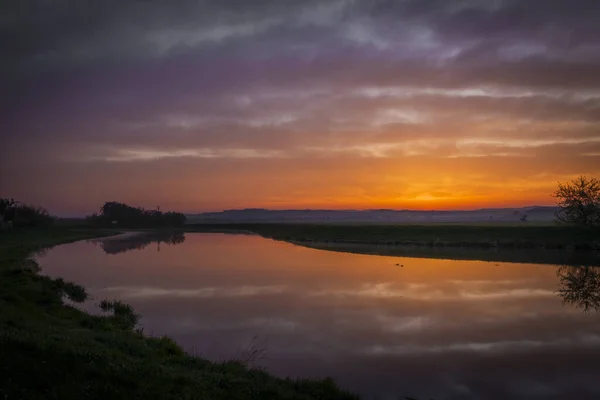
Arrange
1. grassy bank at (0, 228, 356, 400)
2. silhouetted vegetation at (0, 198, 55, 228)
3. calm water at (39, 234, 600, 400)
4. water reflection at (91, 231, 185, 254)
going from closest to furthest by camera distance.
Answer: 1. grassy bank at (0, 228, 356, 400)
2. calm water at (39, 234, 600, 400)
3. water reflection at (91, 231, 185, 254)
4. silhouetted vegetation at (0, 198, 55, 228)

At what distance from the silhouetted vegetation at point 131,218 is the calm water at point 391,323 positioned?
5568 inches

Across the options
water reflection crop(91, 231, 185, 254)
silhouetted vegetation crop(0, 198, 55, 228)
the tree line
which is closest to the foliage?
the tree line

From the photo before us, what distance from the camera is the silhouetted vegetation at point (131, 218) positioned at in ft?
577

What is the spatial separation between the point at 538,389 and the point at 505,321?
8513mm

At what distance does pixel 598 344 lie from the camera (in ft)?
57.1

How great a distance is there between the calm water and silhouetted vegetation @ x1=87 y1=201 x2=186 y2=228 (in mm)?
141431

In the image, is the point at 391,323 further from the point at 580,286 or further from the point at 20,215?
the point at 20,215

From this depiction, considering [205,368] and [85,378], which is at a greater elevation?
[85,378]

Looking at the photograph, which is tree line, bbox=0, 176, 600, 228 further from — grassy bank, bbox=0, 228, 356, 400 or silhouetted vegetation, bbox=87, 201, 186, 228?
grassy bank, bbox=0, 228, 356, 400

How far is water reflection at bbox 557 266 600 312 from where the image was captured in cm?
2580

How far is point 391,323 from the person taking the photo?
2050 cm

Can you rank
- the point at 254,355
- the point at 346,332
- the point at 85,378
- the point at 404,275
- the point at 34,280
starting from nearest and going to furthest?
1. the point at 85,378
2. the point at 254,355
3. the point at 346,332
4. the point at 34,280
5. the point at 404,275

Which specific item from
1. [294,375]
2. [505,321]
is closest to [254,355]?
[294,375]

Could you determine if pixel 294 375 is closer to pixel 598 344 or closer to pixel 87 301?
pixel 598 344
